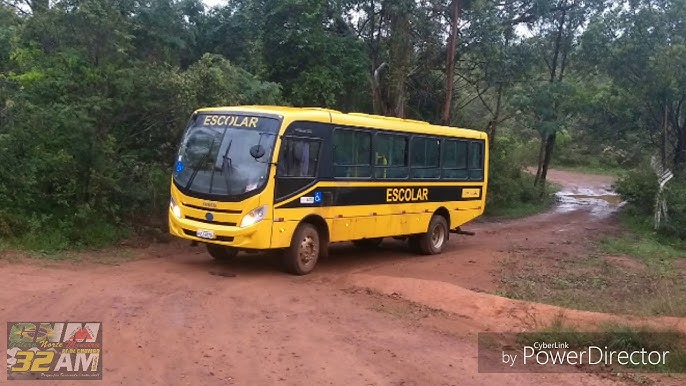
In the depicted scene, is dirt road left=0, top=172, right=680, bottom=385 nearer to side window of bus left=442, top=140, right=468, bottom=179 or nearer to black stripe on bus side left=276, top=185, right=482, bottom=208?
black stripe on bus side left=276, top=185, right=482, bottom=208

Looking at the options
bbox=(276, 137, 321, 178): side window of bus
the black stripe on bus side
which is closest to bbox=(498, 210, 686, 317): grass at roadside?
the black stripe on bus side

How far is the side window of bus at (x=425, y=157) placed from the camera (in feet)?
45.1

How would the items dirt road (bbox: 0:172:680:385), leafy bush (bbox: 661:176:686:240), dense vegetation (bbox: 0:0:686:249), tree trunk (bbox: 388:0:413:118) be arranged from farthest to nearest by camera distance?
tree trunk (bbox: 388:0:413:118) < leafy bush (bbox: 661:176:686:240) < dense vegetation (bbox: 0:0:686:249) < dirt road (bbox: 0:172:680:385)

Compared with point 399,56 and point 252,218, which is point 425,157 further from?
point 399,56

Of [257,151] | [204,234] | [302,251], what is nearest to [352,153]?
[302,251]

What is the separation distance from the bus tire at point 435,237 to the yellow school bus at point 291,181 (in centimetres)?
95

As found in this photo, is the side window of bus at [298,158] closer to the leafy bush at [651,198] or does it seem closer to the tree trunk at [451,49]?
the tree trunk at [451,49]

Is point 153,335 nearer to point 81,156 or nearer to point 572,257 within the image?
point 81,156

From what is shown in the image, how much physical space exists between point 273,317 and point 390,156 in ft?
18.5

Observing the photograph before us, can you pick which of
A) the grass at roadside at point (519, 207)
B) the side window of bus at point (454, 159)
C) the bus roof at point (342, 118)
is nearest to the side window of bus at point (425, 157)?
the bus roof at point (342, 118)

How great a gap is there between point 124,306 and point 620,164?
147ft

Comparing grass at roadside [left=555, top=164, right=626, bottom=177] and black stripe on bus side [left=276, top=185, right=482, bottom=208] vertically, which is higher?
black stripe on bus side [left=276, top=185, right=482, bottom=208]

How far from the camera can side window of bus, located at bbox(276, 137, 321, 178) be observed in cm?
1048

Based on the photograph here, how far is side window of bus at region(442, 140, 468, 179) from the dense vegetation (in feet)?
14.1
